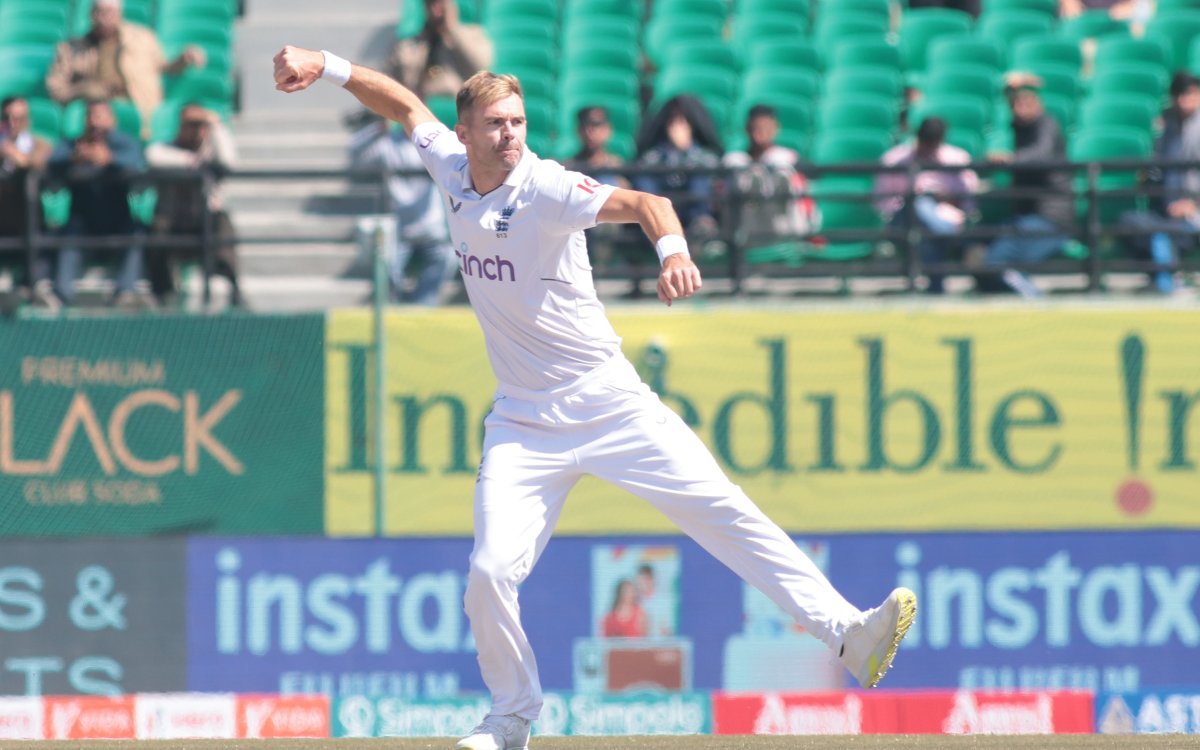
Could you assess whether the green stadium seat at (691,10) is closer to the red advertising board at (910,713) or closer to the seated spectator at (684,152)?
the seated spectator at (684,152)

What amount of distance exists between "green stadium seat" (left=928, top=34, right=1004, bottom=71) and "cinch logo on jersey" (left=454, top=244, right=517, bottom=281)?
8.18m

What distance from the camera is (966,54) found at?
1399 centimetres

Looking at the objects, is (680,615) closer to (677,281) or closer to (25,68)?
(677,281)

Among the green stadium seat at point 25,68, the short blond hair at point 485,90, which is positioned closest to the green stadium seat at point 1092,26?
the green stadium seat at point 25,68

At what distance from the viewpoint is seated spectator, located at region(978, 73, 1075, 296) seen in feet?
37.9

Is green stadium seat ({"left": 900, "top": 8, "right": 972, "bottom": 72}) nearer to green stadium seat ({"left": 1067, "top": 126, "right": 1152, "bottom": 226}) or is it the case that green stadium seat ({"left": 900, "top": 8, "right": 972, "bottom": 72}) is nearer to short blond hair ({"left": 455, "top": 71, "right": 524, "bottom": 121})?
→ green stadium seat ({"left": 1067, "top": 126, "right": 1152, "bottom": 226})

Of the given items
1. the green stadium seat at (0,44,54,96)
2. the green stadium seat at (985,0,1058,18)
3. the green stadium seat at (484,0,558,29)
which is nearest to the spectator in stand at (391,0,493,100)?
the green stadium seat at (484,0,558,29)

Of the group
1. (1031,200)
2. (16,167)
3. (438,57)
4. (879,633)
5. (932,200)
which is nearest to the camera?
(879,633)

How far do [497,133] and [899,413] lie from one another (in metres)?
5.31

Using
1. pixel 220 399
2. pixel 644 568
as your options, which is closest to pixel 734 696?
pixel 644 568

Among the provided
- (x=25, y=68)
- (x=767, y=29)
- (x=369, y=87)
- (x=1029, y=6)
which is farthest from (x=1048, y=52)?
(x=369, y=87)

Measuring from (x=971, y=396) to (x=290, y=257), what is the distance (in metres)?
4.49

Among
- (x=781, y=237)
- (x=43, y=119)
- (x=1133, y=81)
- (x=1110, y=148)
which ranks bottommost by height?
(x=781, y=237)

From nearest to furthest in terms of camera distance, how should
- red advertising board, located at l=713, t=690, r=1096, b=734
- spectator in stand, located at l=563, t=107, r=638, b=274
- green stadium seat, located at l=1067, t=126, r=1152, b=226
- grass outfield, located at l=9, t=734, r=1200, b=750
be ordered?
grass outfield, located at l=9, t=734, r=1200, b=750 < red advertising board, located at l=713, t=690, r=1096, b=734 < spectator in stand, located at l=563, t=107, r=638, b=274 < green stadium seat, located at l=1067, t=126, r=1152, b=226
